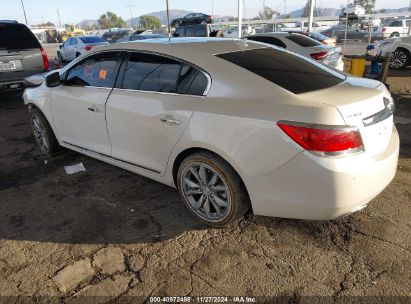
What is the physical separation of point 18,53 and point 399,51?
1152 cm

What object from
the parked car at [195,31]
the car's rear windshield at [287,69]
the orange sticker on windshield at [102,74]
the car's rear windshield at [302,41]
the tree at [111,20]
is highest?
the car's rear windshield at [287,69]

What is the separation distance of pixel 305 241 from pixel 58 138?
3.43 metres

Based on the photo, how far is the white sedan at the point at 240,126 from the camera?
259 centimetres

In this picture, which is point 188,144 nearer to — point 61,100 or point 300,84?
point 300,84

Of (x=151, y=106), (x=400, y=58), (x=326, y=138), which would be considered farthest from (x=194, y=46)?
(x=400, y=58)

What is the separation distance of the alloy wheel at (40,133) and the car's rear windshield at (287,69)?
306 centimetres

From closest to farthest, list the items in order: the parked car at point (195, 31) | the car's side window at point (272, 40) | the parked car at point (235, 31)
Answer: the car's side window at point (272, 40) → the parked car at point (195, 31) → the parked car at point (235, 31)

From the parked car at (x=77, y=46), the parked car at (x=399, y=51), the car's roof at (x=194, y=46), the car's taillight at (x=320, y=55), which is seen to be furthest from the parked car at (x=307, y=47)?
the parked car at (x=77, y=46)

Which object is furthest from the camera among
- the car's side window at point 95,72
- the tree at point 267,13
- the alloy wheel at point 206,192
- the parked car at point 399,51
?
the tree at point 267,13

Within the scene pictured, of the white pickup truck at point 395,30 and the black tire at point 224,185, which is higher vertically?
the black tire at point 224,185

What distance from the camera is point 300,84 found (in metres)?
3.02

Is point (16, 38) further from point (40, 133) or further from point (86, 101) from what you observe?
point (86, 101)

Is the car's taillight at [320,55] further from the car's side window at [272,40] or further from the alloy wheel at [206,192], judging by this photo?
the alloy wheel at [206,192]

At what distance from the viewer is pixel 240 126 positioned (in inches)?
111
